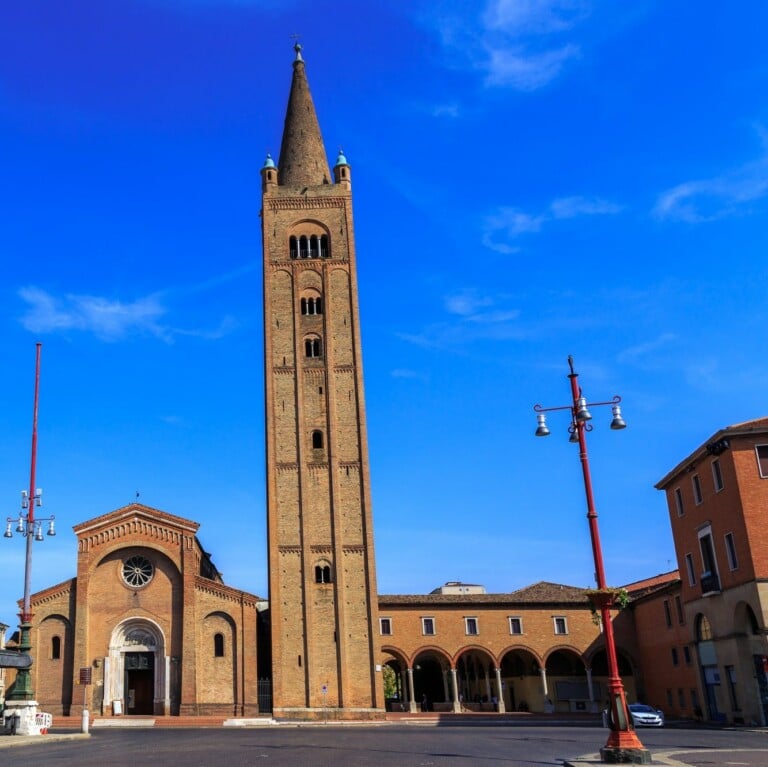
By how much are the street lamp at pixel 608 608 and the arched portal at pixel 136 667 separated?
107ft

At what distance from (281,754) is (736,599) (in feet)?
73.0

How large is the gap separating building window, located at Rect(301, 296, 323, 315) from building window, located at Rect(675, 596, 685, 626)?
25898 mm

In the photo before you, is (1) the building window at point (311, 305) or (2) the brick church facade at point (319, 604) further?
(1) the building window at point (311, 305)

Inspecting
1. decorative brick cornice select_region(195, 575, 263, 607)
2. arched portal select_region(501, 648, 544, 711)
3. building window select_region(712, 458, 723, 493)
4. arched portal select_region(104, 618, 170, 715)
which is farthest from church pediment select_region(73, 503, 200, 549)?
building window select_region(712, 458, 723, 493)

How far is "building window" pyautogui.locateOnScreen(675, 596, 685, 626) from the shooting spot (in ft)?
147

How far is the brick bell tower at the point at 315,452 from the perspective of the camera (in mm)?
44062

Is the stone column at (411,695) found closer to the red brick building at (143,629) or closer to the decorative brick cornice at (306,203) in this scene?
the red brick building at (143,629)

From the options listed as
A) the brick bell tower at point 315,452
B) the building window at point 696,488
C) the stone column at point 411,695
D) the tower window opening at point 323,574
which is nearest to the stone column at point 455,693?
the stone column at point 411,695

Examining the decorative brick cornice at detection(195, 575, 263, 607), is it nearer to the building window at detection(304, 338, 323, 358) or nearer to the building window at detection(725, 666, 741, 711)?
the building window at detection(304, 338, 323, 358)

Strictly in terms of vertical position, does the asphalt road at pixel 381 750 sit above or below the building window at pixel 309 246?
below

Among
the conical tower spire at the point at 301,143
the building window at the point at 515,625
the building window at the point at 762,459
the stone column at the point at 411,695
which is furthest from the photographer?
the conical tower spire at the point at 301,143

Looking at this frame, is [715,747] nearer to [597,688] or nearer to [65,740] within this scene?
[65,740]

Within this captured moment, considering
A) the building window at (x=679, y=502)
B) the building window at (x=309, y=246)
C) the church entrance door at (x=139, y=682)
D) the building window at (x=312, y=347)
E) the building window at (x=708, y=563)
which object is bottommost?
the church entrance door at (x=139, y=682)

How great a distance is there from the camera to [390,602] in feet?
175
